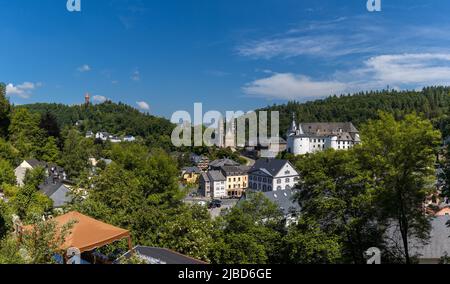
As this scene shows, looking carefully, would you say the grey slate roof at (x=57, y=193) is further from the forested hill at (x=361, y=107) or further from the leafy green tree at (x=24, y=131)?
the forested hill at (x=361, y=107)

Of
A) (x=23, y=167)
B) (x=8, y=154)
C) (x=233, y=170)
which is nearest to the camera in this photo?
(x=23, y=167)

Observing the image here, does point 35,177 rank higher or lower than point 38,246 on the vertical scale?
higher

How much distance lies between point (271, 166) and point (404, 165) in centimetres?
4716

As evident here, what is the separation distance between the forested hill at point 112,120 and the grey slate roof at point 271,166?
54.2m

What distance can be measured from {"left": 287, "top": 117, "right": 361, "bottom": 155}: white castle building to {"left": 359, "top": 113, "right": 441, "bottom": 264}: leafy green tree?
78599 mm

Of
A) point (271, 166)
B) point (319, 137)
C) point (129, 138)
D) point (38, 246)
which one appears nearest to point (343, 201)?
point (38, 246)

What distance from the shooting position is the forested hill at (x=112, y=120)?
123m

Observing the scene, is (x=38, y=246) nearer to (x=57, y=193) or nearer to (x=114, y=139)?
(x=57, y=193)

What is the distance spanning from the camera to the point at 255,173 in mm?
63125

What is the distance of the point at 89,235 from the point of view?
9.55 metres

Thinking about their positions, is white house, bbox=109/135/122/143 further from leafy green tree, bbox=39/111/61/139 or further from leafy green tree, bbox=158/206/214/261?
leafy green tree, bbox=158/206/214/261

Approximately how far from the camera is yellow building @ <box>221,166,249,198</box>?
6538cm
